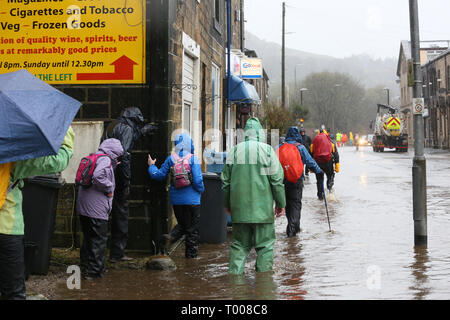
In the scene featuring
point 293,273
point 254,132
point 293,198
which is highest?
point 254,132

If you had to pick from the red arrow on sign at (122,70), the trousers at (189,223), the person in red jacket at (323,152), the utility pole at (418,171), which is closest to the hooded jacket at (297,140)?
the utility pole at (418,171)

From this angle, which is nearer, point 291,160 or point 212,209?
point 212,209

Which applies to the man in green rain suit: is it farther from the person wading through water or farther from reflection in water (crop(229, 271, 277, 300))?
the person wading through water

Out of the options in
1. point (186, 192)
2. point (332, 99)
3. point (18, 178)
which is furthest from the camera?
point (332, 99)

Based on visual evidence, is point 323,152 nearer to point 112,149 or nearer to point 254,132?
point 254,132

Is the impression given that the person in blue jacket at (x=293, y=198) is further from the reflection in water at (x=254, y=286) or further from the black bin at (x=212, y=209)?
the reflection in water at (x=254, y=286)

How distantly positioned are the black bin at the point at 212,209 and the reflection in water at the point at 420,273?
9.41 ft

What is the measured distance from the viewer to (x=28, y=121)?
4699mm

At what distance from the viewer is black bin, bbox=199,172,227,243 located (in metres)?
9.59

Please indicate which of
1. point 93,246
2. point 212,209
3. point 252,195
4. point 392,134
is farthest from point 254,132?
point 392,134

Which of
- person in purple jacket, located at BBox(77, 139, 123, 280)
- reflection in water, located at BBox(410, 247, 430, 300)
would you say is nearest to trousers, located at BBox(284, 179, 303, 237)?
reflection in water, located at BBox(410, 247, 430, 300)

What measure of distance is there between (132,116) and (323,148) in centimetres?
845

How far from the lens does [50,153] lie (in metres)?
4.71
